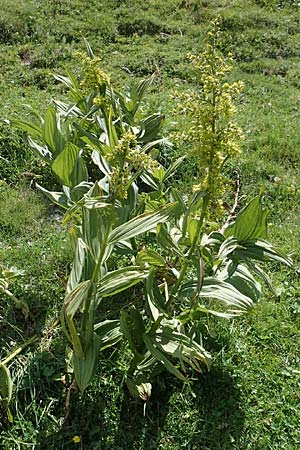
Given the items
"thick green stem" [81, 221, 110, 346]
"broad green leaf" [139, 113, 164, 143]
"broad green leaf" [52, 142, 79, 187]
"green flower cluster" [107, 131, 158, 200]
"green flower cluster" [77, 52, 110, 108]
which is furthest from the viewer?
"broad green leaf" [139, 113, 164, 143]

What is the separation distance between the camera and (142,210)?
3.75m

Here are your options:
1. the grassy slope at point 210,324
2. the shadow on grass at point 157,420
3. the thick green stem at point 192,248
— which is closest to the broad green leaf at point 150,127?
the grassy slope at point 210,324

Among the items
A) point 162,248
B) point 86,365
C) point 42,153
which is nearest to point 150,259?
point 162,248

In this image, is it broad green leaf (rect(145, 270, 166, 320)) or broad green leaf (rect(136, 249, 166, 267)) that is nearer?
broad green leaf (rect(145, 270, 166, 320))

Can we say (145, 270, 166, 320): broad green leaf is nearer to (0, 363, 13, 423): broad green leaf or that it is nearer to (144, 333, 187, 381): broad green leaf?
(144, 333, 187, 381): broad green leaf

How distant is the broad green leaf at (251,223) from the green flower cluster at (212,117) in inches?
18.0

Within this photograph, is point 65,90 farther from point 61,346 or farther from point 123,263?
point 61,346

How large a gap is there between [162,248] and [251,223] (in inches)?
20.2

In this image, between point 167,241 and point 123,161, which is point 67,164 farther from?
point 123,161

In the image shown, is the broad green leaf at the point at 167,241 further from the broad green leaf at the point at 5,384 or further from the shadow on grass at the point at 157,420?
the broad green leaf at the point at 5,384

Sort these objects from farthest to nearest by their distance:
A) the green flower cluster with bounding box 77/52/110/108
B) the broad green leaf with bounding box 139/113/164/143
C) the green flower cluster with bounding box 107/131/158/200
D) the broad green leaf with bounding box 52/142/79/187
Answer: the broad green leaf with bounding box 139/113/164/143
the broad green leaf with bounding box 52/142/79/187
the green flower cluster with bounding box 77/52/110/108
the green flower cluster with bounding box 107/131/158/200

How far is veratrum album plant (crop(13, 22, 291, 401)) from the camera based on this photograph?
2850 millimetres

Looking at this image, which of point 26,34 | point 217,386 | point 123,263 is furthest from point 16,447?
point 26,34

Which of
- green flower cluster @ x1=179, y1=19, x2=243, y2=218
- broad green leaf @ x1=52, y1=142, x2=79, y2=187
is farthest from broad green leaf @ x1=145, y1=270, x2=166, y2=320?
broad green leaf @ x1=52, y1=142, x2=79, y2=187
